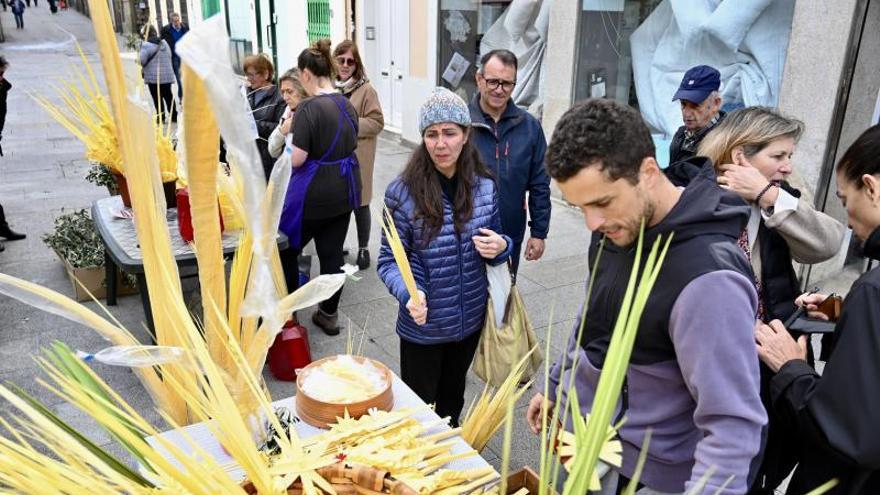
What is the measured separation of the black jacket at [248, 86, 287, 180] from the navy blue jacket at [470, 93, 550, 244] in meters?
2.09

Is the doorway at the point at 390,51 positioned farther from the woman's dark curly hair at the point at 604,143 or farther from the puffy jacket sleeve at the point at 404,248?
the woman's dark curly hair at the point at 604,143

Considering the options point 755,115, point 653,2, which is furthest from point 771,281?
point 653,2

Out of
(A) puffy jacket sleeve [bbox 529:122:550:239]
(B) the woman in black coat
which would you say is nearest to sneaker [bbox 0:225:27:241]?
(A) puffy jacket sleeve [bbox 529:122:550:239]

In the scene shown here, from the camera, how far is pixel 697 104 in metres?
3.49

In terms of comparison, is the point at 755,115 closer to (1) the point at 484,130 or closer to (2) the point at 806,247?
(2) the point at 806,247

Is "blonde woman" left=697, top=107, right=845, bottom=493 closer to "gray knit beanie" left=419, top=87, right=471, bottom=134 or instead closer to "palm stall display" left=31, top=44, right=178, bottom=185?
"gray knit beanie" left=419, top=87, right=471, bottom=134

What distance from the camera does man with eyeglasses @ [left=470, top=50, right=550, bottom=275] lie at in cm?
334

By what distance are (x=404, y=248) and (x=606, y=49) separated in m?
5.22

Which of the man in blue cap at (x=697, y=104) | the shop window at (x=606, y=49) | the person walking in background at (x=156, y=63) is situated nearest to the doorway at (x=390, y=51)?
the person walking in background at (x=156, y=63)

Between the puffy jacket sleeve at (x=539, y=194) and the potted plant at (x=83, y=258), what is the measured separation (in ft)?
10.2

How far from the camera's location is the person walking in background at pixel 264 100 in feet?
16.3

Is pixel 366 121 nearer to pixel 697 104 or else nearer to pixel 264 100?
pixel 264 100

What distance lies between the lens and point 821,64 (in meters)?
4.31

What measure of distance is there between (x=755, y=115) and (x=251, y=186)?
1.87m
